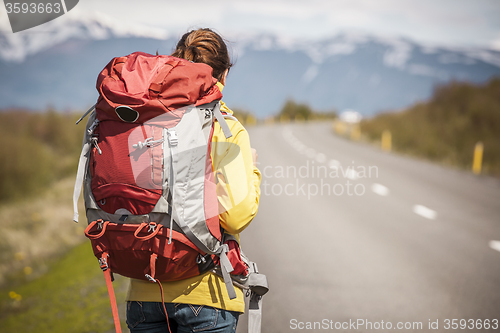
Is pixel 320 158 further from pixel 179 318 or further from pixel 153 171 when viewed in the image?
pixel 153 171

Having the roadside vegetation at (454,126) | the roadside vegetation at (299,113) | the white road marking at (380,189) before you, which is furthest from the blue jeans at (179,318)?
the roadside vegetation at (299,113)

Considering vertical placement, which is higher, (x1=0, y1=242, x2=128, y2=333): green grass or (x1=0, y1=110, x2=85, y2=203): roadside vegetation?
(x1=0, y1=242, x2=128, y2=333): green grass

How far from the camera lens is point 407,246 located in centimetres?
520

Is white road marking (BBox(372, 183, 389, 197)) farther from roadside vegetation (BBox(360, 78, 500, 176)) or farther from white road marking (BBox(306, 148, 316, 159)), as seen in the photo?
roadside vegetation (BBox(360, 78, 500, 176))

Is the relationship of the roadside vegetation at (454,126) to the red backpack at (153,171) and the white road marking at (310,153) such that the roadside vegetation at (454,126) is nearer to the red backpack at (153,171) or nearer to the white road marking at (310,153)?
the white road marking at (310,153)

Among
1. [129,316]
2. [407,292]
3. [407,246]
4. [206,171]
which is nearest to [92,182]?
[206,171]

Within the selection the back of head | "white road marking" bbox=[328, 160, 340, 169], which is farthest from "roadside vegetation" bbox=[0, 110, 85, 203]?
the back of head

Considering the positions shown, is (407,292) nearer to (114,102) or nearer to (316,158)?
(114,102)

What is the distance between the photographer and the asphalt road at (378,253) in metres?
3.43

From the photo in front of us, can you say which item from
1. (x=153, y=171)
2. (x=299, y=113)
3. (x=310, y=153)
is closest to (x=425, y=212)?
(x=153, y=171)

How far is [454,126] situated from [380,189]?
10.9m

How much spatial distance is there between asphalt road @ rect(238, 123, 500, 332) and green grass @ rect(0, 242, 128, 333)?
5.04 ft

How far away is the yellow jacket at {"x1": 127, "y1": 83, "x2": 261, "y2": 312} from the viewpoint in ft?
4.21

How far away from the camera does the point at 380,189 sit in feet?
28.9
